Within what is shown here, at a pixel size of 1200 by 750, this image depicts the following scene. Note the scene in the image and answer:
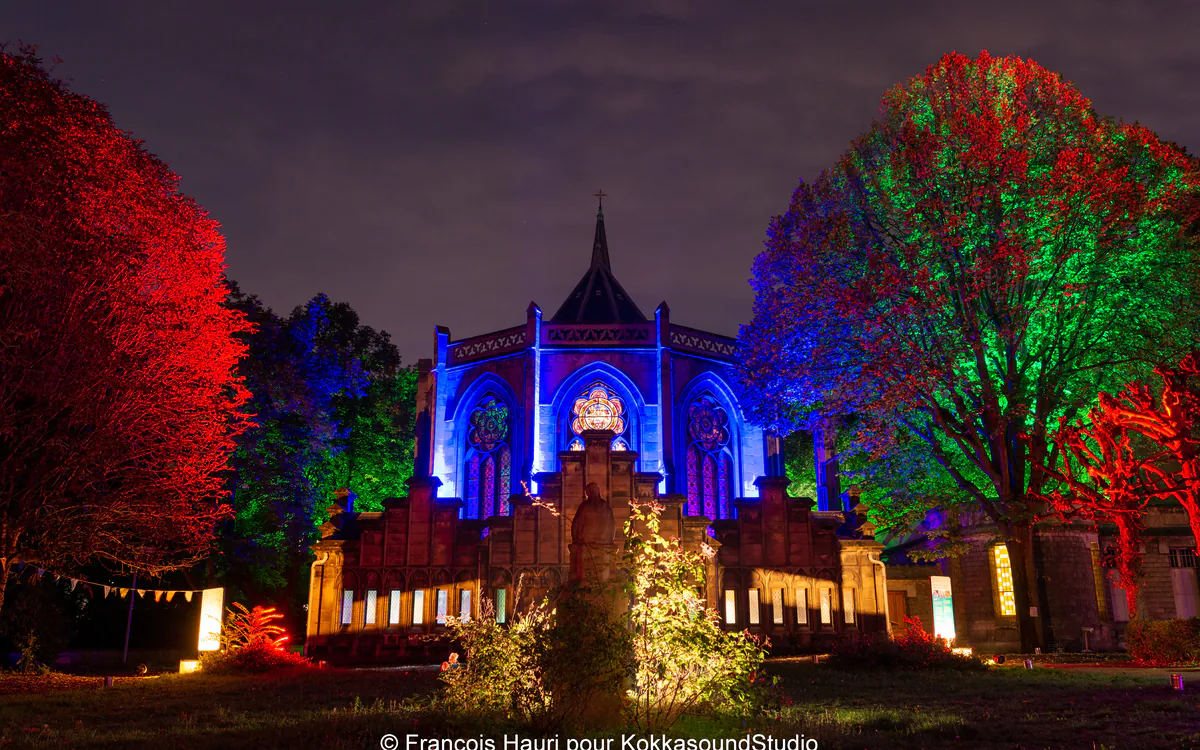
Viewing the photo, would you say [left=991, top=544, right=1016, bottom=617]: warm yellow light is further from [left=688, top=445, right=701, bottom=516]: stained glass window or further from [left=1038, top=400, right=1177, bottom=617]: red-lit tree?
[left=688, top=445, right=701, bottom=516]: stained glass window

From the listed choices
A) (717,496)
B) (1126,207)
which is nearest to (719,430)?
(717,496)

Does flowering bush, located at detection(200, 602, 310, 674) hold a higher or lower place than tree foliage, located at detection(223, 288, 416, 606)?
lower

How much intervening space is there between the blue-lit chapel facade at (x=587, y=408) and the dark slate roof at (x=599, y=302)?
163 inches

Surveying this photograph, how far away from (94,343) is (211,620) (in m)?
7.22

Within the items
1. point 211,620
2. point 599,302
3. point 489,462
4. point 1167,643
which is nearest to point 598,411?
point 489,462

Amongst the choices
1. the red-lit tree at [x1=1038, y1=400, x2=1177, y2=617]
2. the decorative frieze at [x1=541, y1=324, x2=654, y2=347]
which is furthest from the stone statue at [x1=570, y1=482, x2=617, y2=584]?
the decorative frieze at [x1=541, y1=324, x2=654, y2=347]

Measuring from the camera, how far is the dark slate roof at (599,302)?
39.2m

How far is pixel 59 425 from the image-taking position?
14.4 m

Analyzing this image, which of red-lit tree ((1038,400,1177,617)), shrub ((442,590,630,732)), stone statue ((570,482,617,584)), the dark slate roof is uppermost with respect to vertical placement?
the dark slate roof

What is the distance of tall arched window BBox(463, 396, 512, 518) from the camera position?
34.2 meters

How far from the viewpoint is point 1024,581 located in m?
19.4

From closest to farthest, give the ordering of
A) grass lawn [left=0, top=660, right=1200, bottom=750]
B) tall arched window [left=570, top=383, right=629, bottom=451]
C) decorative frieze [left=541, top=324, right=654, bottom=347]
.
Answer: grass lawn [left=0, top=660, right=1200, bottom=750] → tall arched window [left=570, top=383, right=629, bottom=451] → decorative frieze [left=541, top=324, right=654, bottom=347]

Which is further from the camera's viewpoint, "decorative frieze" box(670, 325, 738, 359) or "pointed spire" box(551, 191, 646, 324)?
"pointed spire" box(551, 191, 646, 324)

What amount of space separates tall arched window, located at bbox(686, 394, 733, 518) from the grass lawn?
65.2ft
